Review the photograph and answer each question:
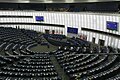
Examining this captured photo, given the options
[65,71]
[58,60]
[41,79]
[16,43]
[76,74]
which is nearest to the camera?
[41,79]

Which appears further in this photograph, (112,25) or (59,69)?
(112,25)

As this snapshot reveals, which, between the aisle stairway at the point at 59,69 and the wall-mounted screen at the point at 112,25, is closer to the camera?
the aisle stairway at the point at 59,69

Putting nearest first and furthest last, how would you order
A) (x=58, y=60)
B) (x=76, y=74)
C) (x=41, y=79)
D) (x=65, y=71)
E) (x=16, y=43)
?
(x=41, y=79) → (x=76, y=74) → (x=65, y=71) → (x=58, y=60) → (x=16, y=43)

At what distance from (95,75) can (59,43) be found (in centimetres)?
2189

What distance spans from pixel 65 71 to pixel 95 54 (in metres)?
10.2

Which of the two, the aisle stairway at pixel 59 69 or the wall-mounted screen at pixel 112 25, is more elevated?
the wall-mounted screen at pixel 112 25

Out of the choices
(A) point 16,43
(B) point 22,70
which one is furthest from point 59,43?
(B) point 22,70

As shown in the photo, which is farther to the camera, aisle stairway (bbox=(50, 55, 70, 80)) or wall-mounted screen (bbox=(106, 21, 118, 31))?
wall-mounted screen (bbox=(106, 21, 118, 31))

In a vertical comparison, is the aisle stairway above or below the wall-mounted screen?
below

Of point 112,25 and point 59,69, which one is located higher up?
point 112,25

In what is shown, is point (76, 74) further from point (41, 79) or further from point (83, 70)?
point (41, 79)

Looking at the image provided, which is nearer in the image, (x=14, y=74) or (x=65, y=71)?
(x=14, y=74)

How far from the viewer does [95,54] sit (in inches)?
1549

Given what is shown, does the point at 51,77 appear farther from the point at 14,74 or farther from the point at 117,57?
the point at 117,57
